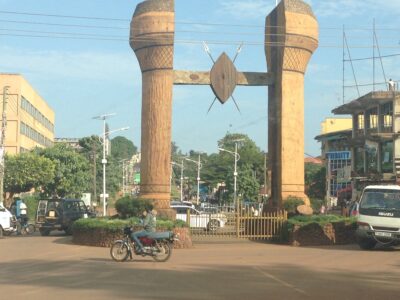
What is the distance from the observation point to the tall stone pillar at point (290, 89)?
26.1 m

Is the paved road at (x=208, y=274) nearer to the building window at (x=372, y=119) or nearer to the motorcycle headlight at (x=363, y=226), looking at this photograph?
the motorcycle headlight at (x=363, y=226)

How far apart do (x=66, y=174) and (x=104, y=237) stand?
34712 millimetres

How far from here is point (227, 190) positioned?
228 ft

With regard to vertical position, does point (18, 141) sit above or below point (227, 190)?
above

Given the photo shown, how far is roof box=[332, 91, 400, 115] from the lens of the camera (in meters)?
46.3

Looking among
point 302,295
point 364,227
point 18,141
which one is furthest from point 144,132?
point 18,141

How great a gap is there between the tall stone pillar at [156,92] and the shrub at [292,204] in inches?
193

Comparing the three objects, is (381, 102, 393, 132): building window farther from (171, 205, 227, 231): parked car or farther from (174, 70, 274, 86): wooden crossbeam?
(174, 70, 274, 86): wooden crossbeam

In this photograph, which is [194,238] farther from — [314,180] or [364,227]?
[314,180]

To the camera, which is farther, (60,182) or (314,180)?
(314,180)

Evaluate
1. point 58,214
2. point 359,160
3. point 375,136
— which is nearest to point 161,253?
point 58,214

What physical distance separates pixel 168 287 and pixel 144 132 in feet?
44.8

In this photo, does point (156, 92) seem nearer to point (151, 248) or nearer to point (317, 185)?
point (151, 248)

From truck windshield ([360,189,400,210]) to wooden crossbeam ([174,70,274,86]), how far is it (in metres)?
7.50
